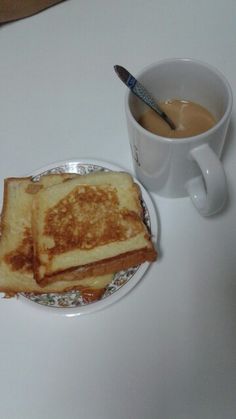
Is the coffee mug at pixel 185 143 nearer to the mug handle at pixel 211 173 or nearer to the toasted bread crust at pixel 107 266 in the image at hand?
the mug handle at pixel 211 173

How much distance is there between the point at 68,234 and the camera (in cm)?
75

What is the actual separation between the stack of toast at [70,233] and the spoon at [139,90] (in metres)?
0.14

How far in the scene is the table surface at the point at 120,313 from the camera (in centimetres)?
64

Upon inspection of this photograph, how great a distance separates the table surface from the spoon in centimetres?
17

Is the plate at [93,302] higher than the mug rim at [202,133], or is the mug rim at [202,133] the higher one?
the mug rim at [202,133]

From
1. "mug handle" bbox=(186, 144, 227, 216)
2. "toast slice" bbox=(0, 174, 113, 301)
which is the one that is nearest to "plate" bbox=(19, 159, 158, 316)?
"toast slice" bbox=(0, 174, 113, 301)

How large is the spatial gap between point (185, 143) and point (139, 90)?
0.52 ft

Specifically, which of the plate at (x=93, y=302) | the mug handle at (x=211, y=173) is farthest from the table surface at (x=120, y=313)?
the mug handle at (x=211, y=173)

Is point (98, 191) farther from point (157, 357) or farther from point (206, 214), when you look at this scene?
point (157, 357)

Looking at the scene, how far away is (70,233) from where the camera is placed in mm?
746

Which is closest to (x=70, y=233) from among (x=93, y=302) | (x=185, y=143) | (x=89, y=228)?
(x=89, y=228)

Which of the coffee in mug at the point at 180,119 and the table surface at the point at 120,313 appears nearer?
the table surface at the point at 120,313

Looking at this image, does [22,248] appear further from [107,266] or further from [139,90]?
[139,90]

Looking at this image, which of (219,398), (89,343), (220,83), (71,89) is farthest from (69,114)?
(219,398)
